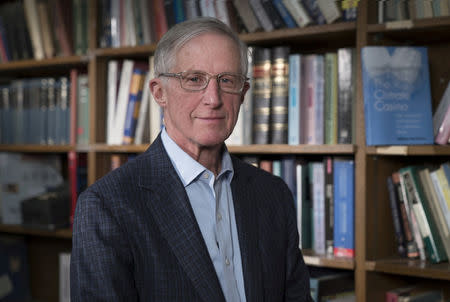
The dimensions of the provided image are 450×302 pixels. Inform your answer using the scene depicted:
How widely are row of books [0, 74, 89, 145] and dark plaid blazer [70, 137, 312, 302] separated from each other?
1244 mm

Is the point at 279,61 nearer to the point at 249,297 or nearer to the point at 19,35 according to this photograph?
the point at 249,297

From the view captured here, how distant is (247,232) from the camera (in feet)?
4.07

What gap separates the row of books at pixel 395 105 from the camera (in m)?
1.70

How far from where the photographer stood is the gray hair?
116 cm

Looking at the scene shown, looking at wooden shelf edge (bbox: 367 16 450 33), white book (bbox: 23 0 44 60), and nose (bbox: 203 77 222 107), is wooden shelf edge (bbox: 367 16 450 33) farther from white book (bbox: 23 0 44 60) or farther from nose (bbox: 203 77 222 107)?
white book (bbox: 23 0 44 60)

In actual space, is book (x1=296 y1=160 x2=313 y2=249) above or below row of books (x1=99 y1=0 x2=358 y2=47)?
below

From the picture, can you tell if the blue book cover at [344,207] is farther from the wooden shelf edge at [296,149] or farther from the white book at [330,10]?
the white book at [330,10]

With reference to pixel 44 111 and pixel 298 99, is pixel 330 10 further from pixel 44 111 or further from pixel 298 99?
pixel 44 111

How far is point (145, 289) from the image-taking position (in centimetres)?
108

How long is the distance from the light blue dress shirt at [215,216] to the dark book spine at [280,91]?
0.66 meters

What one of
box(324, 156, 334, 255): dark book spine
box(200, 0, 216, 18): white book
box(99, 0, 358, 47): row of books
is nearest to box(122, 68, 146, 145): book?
box(99, 0, 358, 47): row of books

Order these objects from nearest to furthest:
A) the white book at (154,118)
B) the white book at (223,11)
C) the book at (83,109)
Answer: the white book at (223,11)
the white book at (154,118)
the book at (83,109)

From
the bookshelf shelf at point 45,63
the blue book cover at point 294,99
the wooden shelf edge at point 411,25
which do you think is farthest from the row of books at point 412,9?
the bookshelf shelf at point 45,63

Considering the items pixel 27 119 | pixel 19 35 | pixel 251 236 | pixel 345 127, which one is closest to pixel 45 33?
pixel 19 35
